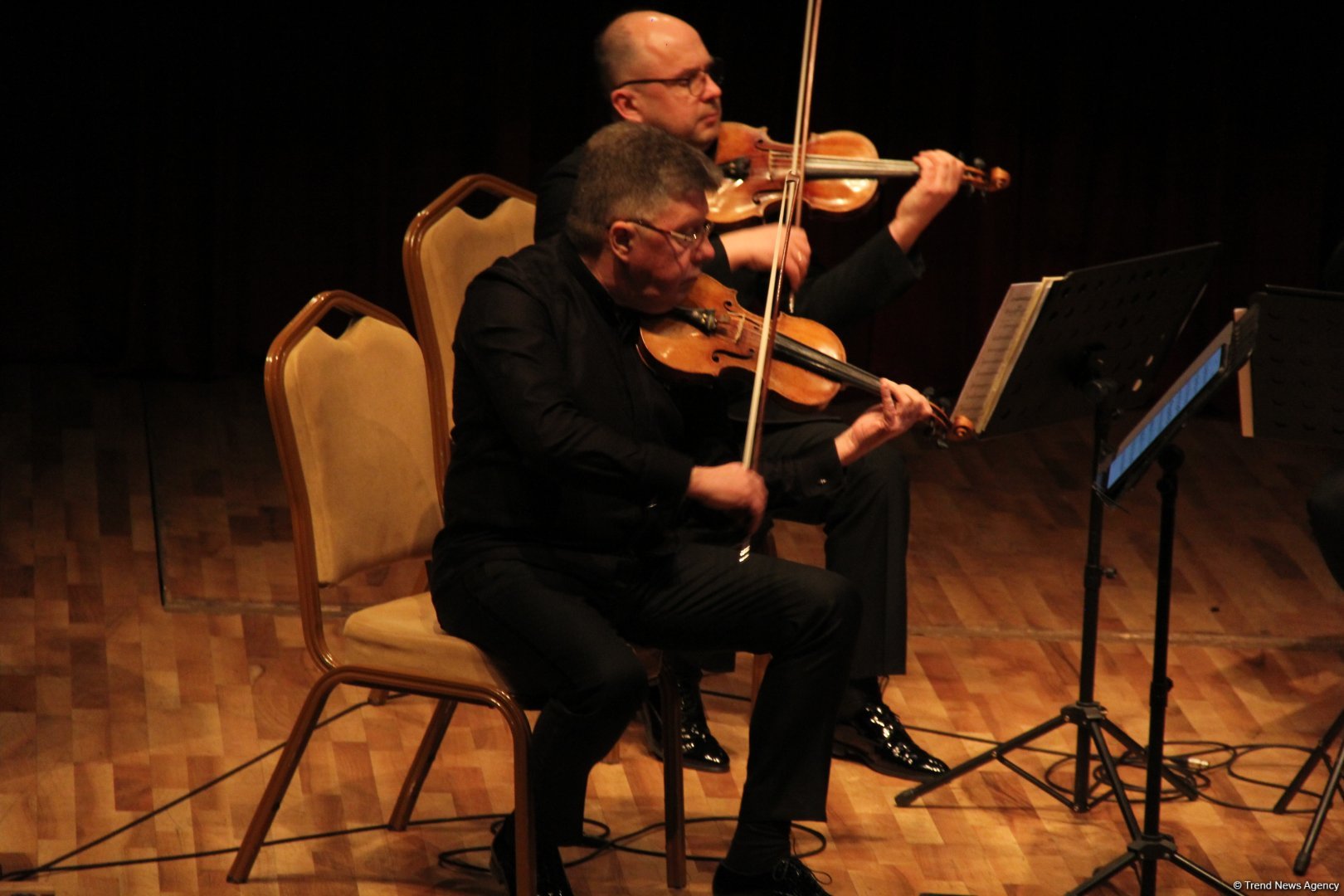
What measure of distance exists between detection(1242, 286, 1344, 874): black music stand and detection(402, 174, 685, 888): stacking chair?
1018 mm

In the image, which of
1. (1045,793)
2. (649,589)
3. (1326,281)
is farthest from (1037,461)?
(649,589)

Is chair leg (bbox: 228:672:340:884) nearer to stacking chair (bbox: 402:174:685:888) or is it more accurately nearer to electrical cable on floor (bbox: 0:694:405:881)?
electrical cable on floor (bbox: 0:694:405:881)

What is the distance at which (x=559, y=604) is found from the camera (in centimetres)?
264

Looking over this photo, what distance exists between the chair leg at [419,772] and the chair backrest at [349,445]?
0.30m

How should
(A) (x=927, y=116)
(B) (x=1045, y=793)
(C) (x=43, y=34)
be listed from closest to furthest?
1. (B) (x=1045, y=793)
2. (C) (x=43, y=34)
3. (A) (x=927, y=116)

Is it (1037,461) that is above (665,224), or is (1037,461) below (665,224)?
below

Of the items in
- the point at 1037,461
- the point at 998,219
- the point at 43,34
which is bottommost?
the point at 1037,461

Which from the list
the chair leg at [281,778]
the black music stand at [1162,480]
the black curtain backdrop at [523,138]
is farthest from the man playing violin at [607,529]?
the black curtain backdrop at [523,138]

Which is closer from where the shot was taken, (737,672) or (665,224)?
(665,224)

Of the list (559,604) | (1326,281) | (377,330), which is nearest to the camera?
(559,604)

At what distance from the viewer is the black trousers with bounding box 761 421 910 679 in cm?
335

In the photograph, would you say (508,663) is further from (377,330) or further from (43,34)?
(43,34)

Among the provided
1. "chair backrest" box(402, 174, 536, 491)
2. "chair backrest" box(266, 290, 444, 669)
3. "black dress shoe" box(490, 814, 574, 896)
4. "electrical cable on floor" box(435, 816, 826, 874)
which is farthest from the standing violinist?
"black dress shoe" box(490, 814, 574, 896)

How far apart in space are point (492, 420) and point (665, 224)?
0.37m
